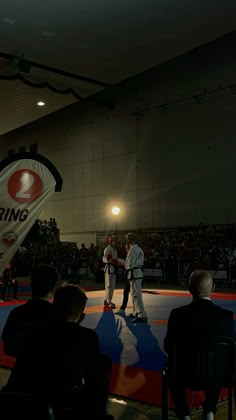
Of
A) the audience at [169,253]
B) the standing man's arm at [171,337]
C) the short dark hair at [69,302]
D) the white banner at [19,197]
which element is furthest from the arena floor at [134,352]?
the audience at [169,253]

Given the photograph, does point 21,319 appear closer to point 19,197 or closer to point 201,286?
point 201,286

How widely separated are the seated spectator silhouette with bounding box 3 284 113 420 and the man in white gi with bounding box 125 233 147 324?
6.64 m

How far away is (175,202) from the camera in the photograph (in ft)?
68.7

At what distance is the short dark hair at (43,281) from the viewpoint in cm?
345

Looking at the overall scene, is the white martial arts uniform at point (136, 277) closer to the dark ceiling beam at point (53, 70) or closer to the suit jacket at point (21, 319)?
the suit jacket at point (21, 319)

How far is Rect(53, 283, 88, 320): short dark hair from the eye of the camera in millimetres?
2604

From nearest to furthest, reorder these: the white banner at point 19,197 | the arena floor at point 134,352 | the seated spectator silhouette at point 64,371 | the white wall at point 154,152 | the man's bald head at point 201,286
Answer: the white banner at point 19,197, the seated spectator silhouette at point 64,371, the man's bald head at point 201,286, the arena floor at point 134,352, the white wall at point 154,152

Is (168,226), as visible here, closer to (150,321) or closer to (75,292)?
(150,321)

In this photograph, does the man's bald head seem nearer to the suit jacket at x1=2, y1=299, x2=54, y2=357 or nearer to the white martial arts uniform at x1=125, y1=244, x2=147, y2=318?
the suit jacket at x1=2, y1=299, x2=54, y2=357

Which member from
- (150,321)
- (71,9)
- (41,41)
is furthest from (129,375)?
(41,41)

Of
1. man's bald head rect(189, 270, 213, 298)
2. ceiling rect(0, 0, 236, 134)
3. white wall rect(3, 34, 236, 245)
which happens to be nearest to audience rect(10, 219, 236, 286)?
white wall rect(3, 34, 236, 245)

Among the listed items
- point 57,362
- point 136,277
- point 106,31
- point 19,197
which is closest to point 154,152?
point 106,31

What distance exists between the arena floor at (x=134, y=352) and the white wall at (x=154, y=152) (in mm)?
8556

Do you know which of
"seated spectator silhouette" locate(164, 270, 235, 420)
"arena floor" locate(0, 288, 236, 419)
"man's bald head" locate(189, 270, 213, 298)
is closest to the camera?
"seated spectator silhouette" locate(164, 270, 235, 420)
